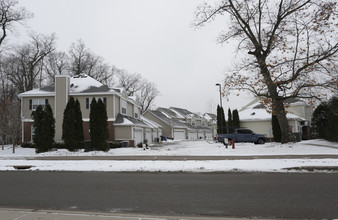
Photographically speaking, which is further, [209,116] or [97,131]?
[209,116]

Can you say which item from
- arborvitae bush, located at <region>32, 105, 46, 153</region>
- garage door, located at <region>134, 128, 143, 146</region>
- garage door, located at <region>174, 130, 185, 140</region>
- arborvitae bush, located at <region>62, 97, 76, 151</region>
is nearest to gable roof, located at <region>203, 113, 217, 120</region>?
garage door, located at <region>174, 130, 185, 140</region>

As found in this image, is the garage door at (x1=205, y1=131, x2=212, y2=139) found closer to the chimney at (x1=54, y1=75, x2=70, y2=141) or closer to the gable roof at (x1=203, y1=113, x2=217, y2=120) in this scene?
the gable roof at (x1=203, y1=113, x2=217, y2=120)

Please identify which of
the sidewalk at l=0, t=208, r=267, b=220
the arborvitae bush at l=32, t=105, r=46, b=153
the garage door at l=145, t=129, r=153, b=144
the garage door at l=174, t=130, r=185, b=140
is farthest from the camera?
the garage door at l=174, t=130, r=185, b=140

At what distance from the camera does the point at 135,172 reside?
12.7m

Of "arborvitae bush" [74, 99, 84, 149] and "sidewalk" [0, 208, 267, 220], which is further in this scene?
"arborvitae bush" [74, 99, 84, 149]

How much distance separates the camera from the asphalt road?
582 centimetres

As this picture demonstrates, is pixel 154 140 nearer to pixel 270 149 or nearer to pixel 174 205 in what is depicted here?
pixel 270 149

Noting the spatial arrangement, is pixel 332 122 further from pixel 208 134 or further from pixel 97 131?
pixel 208 134

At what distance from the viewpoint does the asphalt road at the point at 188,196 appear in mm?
5816

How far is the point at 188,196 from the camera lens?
7.21m

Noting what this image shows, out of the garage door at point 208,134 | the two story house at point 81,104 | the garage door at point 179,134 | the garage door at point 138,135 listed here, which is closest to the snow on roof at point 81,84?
the two story house at point 81,104

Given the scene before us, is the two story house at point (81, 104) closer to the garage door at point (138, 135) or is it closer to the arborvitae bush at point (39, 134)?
the garage door at point (138, 135)

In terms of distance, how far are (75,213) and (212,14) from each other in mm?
22005

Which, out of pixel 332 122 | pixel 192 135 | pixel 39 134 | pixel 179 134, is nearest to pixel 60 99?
pixel 39 134
